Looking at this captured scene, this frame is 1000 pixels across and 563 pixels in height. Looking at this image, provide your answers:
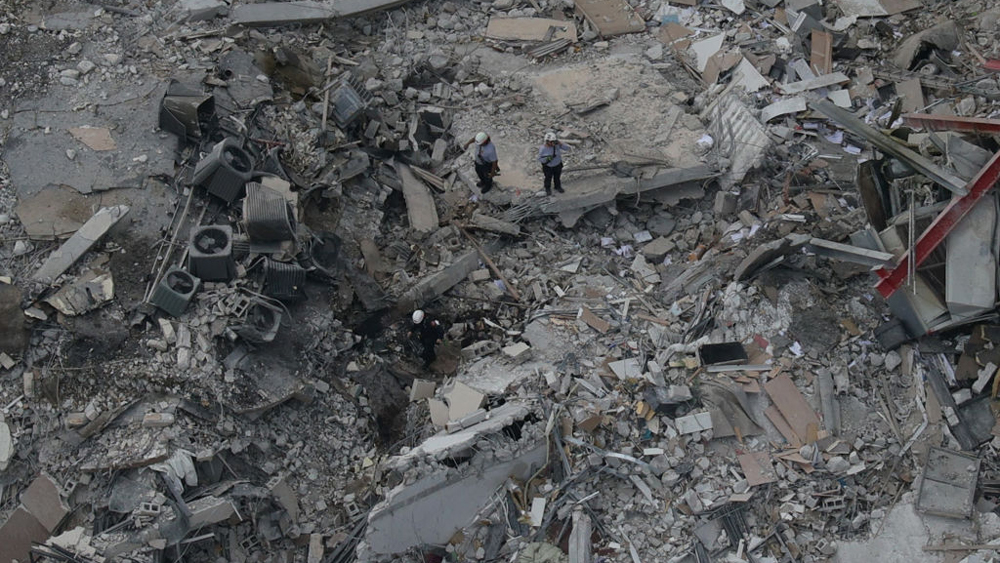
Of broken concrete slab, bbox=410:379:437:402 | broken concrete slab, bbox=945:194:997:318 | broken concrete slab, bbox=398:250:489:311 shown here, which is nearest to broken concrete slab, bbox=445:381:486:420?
broken concrete slab, bbox=410:379:437:402

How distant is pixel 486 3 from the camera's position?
11875mm

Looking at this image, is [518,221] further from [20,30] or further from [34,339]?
[20,30]

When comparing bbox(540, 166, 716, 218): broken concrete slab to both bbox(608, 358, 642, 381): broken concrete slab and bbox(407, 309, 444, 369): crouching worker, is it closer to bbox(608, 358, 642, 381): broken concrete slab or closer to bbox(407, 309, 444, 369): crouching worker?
bbox(407, 309, 444, 369): crouching worker

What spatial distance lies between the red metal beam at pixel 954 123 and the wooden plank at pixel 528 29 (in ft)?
15.7

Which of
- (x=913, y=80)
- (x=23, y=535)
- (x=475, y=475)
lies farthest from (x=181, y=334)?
(x=913, y=80)

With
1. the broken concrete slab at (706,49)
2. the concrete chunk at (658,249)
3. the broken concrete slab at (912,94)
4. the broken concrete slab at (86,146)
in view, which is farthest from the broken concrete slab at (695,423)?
the broken concrete slab at (86,146)

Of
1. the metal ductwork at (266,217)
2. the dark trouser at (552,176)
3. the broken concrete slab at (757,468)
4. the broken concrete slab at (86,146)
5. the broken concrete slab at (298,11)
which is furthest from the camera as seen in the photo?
the broken concrete slab at (298,11)

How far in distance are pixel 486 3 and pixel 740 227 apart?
5.16 meters

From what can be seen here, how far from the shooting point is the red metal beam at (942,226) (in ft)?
23.8

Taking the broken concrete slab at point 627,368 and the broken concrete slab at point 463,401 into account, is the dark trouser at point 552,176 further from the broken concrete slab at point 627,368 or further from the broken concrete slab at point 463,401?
the broken concrete slab at point 463,401

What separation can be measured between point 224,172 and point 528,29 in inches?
197

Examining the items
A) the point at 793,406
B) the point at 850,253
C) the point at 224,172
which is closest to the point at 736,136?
the point at 850,253

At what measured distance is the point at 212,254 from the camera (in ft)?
26.3

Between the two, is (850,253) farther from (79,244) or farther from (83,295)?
(79,244)
